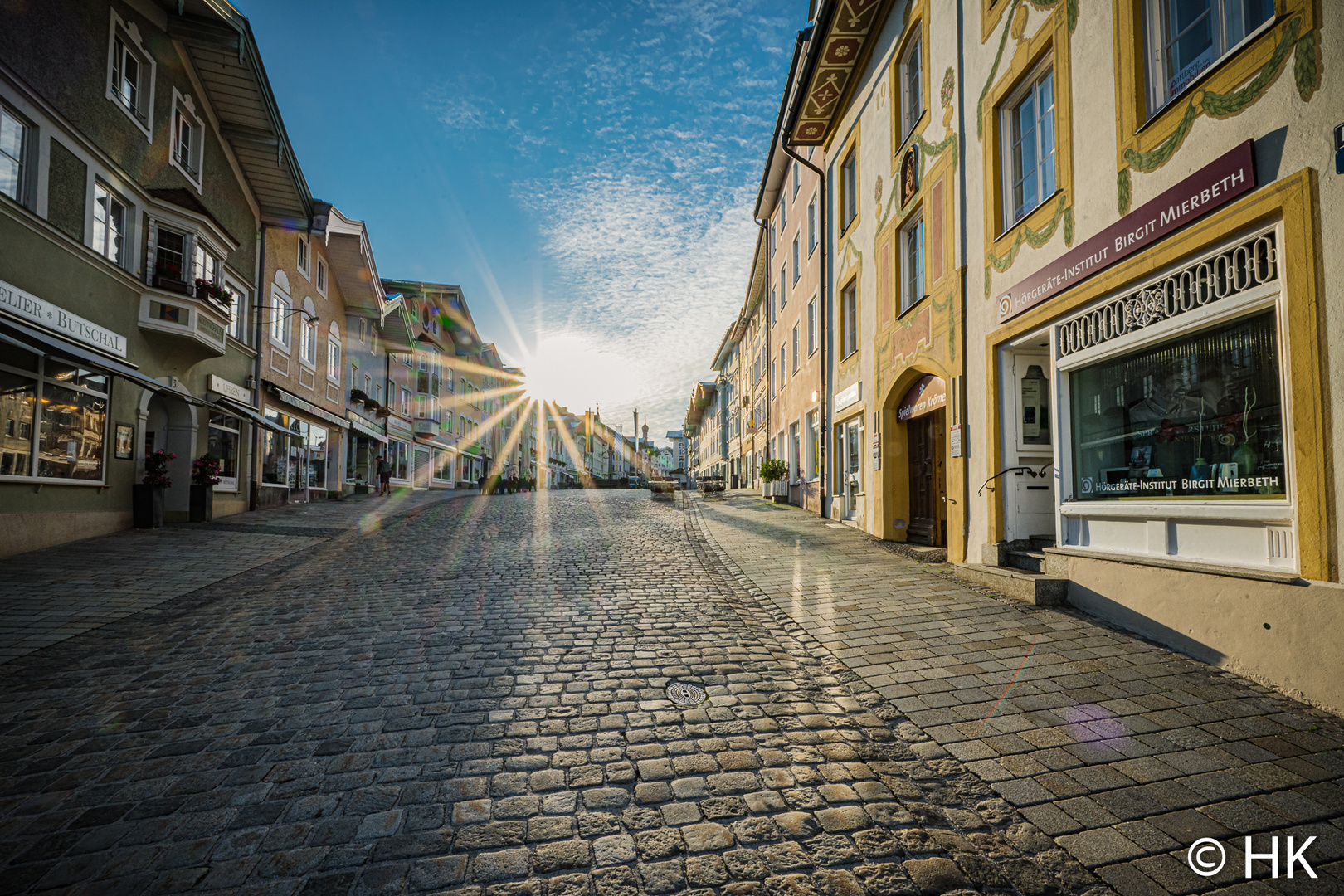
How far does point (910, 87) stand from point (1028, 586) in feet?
30.9

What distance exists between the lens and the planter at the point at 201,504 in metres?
14.6

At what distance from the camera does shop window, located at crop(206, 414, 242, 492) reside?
52.9 ft

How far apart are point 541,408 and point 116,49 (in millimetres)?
63988

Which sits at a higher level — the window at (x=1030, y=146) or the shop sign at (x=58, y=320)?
the window at (x=1030, y=146)

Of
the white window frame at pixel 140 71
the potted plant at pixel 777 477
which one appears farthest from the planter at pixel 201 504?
the potted plant at pixel 777 477

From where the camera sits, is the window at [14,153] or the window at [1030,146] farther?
the window at [14,153]

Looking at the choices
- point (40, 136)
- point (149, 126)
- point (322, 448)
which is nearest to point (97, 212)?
point (40, 136)

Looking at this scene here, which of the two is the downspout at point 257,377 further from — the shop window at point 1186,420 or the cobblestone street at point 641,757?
the shop window at point 1186,420

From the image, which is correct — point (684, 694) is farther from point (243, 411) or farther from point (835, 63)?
point (243, 411)

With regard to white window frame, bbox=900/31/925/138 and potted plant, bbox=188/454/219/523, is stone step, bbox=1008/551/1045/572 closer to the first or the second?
white window frame, bbox=900/31/925/138

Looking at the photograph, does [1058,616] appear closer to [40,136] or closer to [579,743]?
[579,743]

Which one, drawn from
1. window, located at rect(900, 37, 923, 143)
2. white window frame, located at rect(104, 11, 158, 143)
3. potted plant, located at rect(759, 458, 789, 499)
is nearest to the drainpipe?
potted plant, located at rect(759, 458, 789, 499)

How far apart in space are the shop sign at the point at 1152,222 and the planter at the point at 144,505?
612 inches

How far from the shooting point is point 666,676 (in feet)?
15.1
